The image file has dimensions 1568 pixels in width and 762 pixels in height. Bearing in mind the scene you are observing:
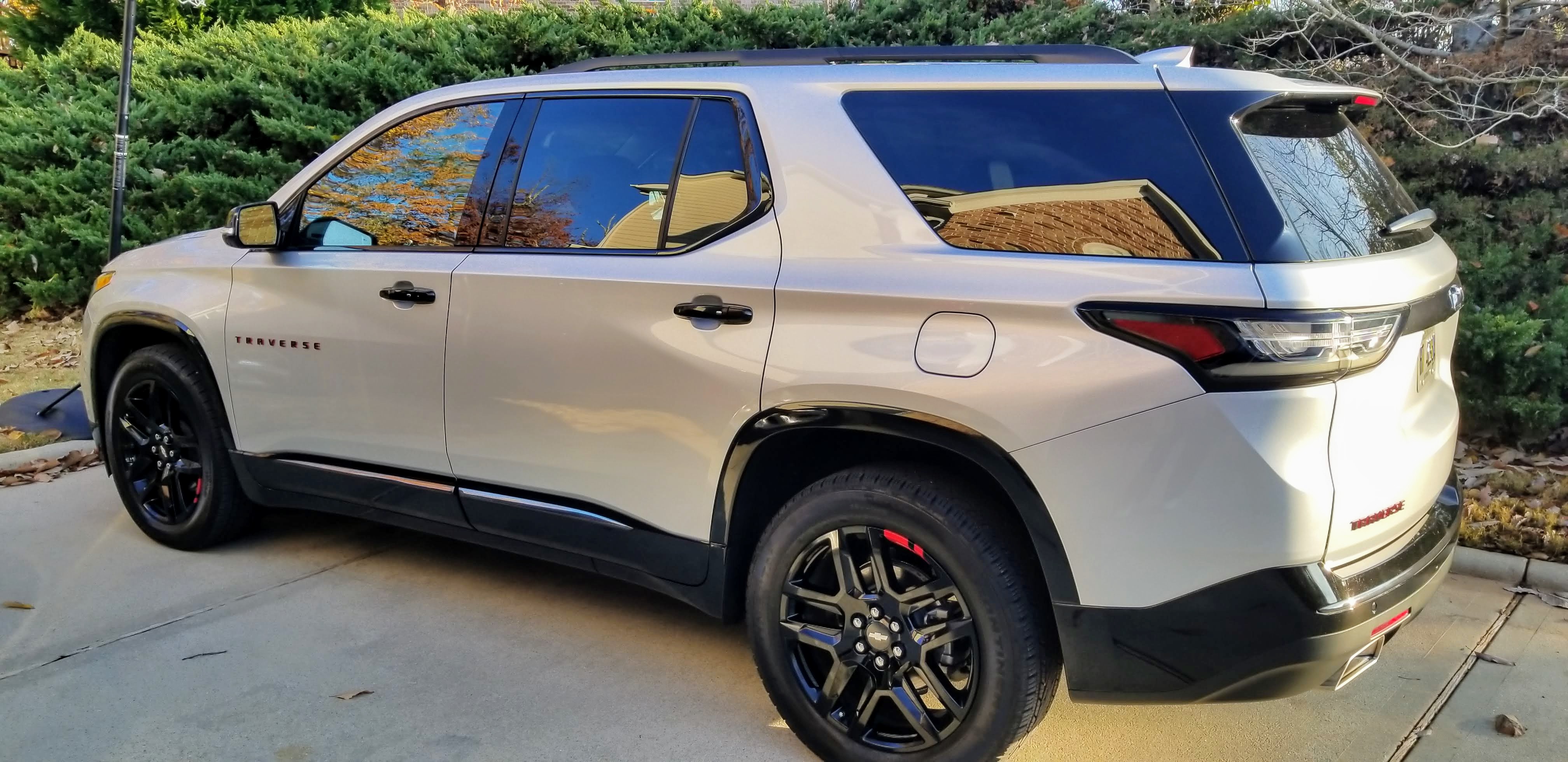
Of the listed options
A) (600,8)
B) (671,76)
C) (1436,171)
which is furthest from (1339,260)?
(600,8)

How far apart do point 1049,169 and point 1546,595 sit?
2.94 m

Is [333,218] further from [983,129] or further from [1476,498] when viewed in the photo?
[1476,498]

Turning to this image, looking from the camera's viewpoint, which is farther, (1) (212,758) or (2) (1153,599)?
(1) (212,758)

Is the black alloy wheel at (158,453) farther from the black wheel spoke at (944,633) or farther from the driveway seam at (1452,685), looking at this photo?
the driveway seam at (1452,685)

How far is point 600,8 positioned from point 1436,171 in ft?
21.4

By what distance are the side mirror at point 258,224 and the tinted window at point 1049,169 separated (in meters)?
2.32

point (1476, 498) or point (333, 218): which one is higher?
point (333, 218)

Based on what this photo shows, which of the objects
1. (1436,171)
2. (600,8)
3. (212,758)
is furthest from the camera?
(600,8)

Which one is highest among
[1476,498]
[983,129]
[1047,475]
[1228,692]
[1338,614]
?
[983,129]

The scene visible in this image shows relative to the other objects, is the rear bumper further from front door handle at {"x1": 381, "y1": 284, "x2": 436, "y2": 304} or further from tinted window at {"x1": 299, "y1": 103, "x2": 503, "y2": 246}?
tinted window at {"x1": 299, "y1": 103, "x2": 503, "y2": 246}

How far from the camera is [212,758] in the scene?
10.5 feet

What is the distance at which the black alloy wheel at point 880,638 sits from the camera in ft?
9.50

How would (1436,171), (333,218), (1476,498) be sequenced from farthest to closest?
(1436,171), (1476,498), (333,218)

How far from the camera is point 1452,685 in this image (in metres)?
3.61
